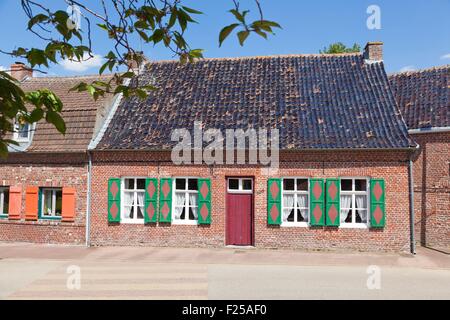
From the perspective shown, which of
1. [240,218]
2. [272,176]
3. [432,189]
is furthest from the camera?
[432,189]

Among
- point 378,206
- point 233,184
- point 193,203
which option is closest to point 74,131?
point 193,203

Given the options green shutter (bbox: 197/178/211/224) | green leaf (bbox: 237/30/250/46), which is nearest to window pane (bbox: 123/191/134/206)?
green shutter (bbox: 197/178/211/224)

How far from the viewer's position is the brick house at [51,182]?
1502 cm

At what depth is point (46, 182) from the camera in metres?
15.4

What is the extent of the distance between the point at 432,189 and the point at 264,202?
672cm

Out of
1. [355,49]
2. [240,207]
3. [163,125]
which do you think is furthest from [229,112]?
[355,49]

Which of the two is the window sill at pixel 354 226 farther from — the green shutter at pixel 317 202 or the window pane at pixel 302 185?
the window pane at pixel 302 185

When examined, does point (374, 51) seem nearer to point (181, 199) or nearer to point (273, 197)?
point (273, 197)

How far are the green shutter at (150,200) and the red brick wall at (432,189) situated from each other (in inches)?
401

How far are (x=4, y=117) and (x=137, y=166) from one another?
1291 cm

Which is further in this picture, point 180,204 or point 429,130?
point 429,130

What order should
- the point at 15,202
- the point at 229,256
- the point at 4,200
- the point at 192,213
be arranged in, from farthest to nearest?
the point at 4,200
the point at 15,202
the point at 192,213
the point at 229,256

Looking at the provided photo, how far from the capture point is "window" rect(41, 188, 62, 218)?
15648 mm

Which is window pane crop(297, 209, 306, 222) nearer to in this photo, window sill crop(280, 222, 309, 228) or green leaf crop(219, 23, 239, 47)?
window sill crop(280, 222, 309, 228)
